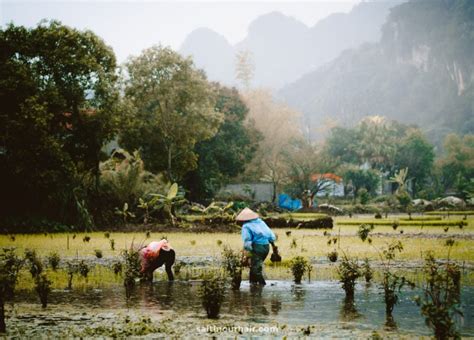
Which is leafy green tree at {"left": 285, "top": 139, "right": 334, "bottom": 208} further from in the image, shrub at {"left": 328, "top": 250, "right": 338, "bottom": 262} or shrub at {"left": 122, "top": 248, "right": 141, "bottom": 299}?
shrub at {"left": 122, "top": 248, "right": 141, "bottom": 299}

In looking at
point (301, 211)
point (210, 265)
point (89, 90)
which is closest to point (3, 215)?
point (89, 90)

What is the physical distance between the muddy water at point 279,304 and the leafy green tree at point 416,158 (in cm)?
7957

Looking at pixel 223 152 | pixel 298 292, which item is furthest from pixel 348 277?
pixel 223 152

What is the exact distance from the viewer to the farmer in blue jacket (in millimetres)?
12883

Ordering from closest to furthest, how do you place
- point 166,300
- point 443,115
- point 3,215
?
point 166,300 → point 3,215 → point 443,115

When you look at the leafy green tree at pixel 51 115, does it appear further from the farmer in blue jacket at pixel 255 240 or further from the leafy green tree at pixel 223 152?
the leafy green tree at pixel 223 152

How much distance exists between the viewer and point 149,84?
39688 millimetres

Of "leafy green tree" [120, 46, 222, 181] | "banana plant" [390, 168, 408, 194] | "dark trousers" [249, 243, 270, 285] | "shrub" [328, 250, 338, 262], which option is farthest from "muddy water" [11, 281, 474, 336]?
"banana plant" [390, 168, 408, 194]

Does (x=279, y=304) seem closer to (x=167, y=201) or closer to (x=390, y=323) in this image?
(x=390, y=323)

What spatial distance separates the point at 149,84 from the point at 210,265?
25111 mm

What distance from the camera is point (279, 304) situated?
1067cm

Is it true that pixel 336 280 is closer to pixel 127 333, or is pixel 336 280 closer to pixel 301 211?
pixel 127 333

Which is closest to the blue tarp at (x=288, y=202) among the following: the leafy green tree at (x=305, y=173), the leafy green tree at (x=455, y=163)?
the leafy green tree at (x=305, y=173)

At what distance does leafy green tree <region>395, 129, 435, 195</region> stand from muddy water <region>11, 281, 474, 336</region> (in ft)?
261
